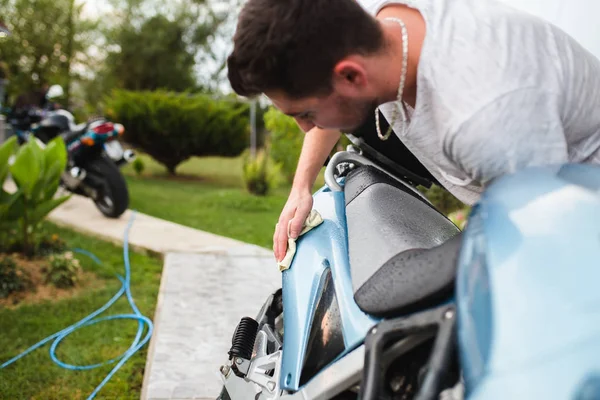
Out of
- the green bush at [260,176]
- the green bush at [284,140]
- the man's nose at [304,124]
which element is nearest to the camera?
the man's nose at [304,124]

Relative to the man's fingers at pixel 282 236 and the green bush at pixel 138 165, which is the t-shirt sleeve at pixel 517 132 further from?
the green bush at pixel 138 165

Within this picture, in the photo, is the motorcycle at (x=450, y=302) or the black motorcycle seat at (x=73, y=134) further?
the black motorcycle seat at (x=73, y=134)

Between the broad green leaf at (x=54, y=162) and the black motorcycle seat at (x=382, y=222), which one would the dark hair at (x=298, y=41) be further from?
the broad green leaf at (x=54, y=162)

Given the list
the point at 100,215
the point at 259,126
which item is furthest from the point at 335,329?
the point at 259,126

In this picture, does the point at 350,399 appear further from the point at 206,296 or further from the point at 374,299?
the point at 206,296

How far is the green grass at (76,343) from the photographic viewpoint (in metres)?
2.46

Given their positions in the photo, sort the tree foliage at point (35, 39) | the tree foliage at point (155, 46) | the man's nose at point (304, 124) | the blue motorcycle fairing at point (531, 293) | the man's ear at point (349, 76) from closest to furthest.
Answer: the blue motorcycle fairing at point (531, 293) < the man's ear at point (349, 76) < the man's nose at point (304, 124) < the tree foliage at point (35, 39) < the tree foliage at point (155, 46)

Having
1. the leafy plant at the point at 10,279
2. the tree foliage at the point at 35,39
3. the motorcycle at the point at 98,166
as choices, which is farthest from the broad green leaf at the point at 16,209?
the tree foliage at the point at 35,39

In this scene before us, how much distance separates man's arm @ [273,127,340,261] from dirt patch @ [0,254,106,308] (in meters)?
2.29

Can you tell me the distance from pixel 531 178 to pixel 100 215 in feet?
16.7

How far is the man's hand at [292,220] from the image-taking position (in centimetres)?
152

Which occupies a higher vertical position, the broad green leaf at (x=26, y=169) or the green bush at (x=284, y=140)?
the broad green leaf at (x=26, y=169)

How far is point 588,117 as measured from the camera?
112 cm

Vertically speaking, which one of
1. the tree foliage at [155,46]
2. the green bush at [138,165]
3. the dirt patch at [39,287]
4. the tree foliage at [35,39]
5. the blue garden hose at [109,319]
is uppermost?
the blue garden hose at [109,319]
